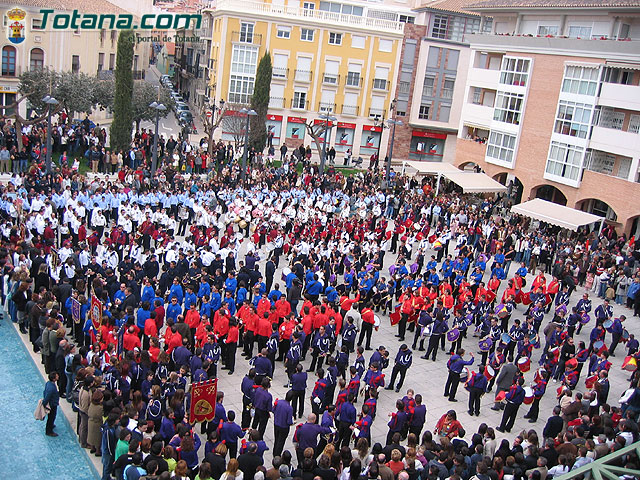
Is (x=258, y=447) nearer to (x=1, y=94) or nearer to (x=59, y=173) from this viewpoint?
(x=59, y=173)

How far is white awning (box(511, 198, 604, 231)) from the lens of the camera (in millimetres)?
28692

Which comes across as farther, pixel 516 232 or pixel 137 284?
pixel 516 232

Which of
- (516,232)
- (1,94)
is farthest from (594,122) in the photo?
(1,94)

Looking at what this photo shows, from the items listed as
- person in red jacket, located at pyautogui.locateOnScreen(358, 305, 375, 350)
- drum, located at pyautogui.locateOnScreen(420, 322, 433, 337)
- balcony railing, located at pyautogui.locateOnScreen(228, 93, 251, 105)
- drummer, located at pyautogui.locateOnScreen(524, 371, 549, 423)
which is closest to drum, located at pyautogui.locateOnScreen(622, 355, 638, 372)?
drummer, located at pyautogui.locateOnScreen(524, 371, 549, 423)

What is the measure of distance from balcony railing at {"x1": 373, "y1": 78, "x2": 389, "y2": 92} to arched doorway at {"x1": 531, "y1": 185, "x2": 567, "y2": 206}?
59.8 feet

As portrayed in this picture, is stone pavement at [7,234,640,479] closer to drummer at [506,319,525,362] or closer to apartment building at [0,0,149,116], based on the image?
drummer at [506,319,525,362]

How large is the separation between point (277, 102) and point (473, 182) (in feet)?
65.0

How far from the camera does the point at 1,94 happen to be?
4566 cm

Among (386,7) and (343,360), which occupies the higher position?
(386,7)

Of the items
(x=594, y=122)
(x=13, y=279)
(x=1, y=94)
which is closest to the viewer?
(x=13, y=279)

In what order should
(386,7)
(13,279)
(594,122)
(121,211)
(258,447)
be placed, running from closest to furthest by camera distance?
(258,447)
(13,279)
(121,211)
(594,122)
(386,7)

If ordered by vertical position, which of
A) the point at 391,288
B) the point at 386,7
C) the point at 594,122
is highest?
the point at 386,7

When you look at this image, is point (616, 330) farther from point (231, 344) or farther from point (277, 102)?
point (277, 102)

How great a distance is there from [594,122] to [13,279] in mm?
28860
